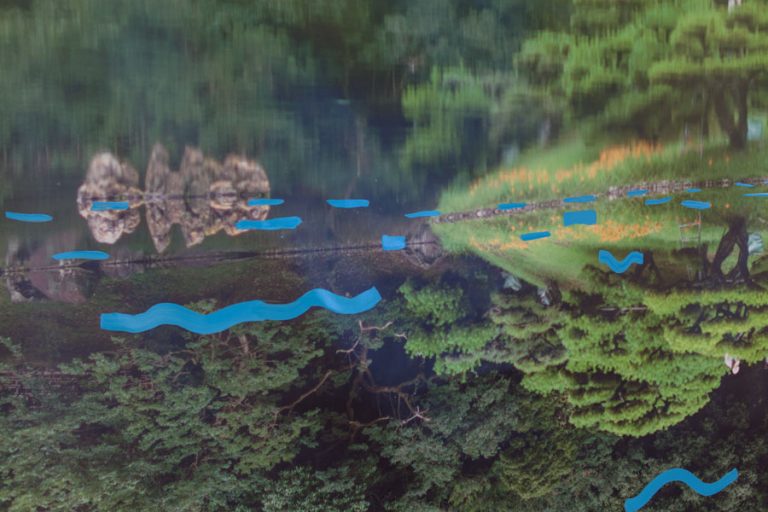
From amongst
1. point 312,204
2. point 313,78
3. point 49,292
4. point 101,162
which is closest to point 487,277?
point 312,204

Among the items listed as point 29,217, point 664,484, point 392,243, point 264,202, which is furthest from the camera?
point 664,484

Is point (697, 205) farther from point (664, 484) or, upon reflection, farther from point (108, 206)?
point (108, 206)

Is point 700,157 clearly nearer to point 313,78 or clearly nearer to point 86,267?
point 313,78

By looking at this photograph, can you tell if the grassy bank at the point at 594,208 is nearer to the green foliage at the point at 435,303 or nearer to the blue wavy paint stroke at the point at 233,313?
the green foliage at the point at 435,303

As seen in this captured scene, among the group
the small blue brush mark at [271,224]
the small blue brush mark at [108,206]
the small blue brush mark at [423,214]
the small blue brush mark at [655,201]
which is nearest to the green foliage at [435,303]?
the small blue brush mark at [423,214]

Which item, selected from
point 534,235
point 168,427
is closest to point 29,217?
point 168,427

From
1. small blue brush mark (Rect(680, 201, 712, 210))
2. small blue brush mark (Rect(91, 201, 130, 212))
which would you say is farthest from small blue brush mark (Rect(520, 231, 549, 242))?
small blue brush mark (Rect(91, 201, 130, 212))
